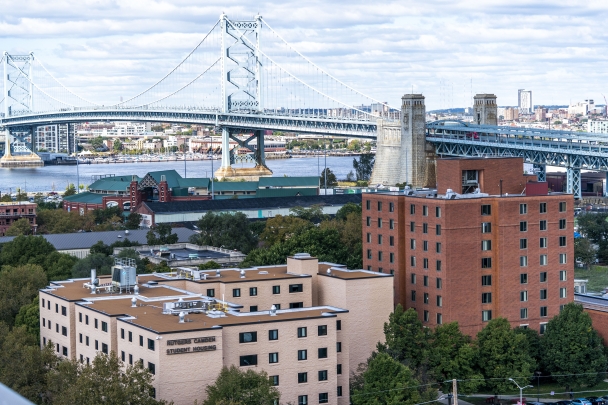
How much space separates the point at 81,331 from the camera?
33.6 meters

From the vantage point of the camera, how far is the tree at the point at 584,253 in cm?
5862

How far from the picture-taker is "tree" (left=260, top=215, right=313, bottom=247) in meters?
61.5

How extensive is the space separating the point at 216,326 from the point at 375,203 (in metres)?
13.7

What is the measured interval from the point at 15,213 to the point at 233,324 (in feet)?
152

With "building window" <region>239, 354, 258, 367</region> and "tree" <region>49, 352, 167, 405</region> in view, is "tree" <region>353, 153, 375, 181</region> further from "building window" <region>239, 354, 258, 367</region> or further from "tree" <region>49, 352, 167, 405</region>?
"tree" <region>49, 352, 167, 405</region>

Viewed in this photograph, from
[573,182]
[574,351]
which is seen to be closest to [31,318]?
[574,351]

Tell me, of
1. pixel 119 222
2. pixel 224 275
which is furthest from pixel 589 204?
pixel 224 275

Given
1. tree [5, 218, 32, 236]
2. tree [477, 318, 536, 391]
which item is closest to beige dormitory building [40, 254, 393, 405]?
tree [477, 318, 536, 391]

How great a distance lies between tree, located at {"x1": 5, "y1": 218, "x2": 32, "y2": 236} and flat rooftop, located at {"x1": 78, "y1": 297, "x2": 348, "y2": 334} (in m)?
35.5

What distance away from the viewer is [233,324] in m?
30.5

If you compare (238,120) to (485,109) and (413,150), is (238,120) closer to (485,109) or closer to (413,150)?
(485,109)

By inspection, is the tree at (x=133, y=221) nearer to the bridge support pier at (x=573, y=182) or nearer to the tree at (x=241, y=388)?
the bridge support pier at (x=573, y=182)

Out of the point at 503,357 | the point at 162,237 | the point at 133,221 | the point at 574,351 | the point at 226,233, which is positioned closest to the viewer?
the point at 503,357

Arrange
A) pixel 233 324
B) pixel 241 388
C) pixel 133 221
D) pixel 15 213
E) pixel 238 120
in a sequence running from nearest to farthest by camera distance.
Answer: pixel 241 388 < pixel 233 324 < pixel 133 221 < pixel 15 213 < pixel 238 120
